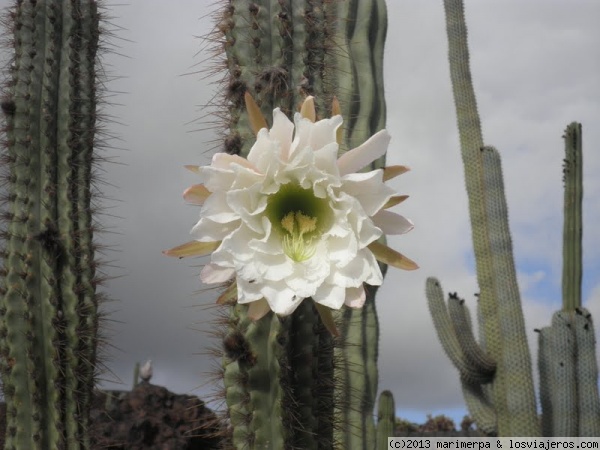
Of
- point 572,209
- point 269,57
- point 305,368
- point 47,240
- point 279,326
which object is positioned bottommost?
point 305,368

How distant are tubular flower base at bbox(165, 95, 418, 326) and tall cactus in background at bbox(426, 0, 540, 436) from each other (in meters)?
4.60

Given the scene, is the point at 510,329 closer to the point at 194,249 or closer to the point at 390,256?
the point at 390,256

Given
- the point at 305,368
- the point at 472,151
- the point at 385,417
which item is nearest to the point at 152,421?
the point at 385,417

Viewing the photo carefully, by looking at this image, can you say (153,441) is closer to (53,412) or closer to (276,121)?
(53,412)

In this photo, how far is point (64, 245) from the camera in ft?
13.3

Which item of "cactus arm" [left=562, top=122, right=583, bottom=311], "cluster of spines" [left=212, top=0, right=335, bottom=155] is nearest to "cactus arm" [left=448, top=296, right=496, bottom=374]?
"cactus arm" [left=562, top=122, right=583, bottom=311]

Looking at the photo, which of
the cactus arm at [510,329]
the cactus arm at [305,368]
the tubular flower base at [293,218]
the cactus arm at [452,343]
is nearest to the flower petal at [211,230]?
the tubular flower base at [293,218]

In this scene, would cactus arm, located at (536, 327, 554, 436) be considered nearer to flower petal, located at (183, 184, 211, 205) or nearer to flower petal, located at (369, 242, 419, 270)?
flower petal, located at (369, 242, 419, 270)

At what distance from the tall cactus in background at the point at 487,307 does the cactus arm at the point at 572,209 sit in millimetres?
495

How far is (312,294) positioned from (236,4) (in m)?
1.28

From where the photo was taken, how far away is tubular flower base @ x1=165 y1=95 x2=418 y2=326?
208cm

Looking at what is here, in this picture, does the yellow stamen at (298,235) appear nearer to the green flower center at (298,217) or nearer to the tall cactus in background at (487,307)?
the green flower center at (298,217)

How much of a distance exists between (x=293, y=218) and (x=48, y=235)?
215cm

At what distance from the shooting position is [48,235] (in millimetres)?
3990
